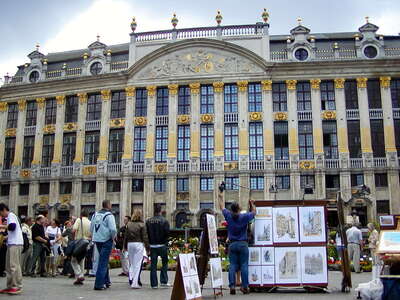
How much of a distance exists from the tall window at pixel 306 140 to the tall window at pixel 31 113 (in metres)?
23.5

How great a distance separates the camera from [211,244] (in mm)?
10086

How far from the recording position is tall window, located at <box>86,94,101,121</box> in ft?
130

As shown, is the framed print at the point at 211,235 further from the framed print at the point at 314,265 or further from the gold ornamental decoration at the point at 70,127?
the gold ornamental decoration at the point at 70,127

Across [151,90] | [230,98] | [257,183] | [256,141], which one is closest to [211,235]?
[257,183]

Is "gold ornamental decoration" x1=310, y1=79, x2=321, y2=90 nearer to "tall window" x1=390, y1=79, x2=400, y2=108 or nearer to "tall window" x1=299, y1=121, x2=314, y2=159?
"tall window" x1=299, y1=121, x2=314, y2=159

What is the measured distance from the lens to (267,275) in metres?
10.9

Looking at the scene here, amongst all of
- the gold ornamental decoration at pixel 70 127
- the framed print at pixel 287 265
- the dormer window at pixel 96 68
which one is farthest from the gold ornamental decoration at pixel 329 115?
the framed print at pixel 287 265

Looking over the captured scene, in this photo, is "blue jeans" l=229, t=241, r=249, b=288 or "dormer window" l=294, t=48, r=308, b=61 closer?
"blue jeans" l=229, t=241, r=249, b=288

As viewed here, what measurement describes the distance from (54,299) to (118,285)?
334 centimetres

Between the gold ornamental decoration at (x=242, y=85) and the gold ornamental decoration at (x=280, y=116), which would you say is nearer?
the gold ornamental decoration at (x=280, y=116)

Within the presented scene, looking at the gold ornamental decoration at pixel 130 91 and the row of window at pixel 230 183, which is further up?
the gold ornamental decoration at pixel 130 91

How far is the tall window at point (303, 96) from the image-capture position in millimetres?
36750

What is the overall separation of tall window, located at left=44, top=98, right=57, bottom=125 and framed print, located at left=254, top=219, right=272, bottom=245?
3308 cm

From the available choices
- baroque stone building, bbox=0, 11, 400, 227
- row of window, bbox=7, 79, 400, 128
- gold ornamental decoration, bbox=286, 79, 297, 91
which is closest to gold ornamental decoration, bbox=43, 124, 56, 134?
baroque stone building, bbox=0, 11, 400, 227
